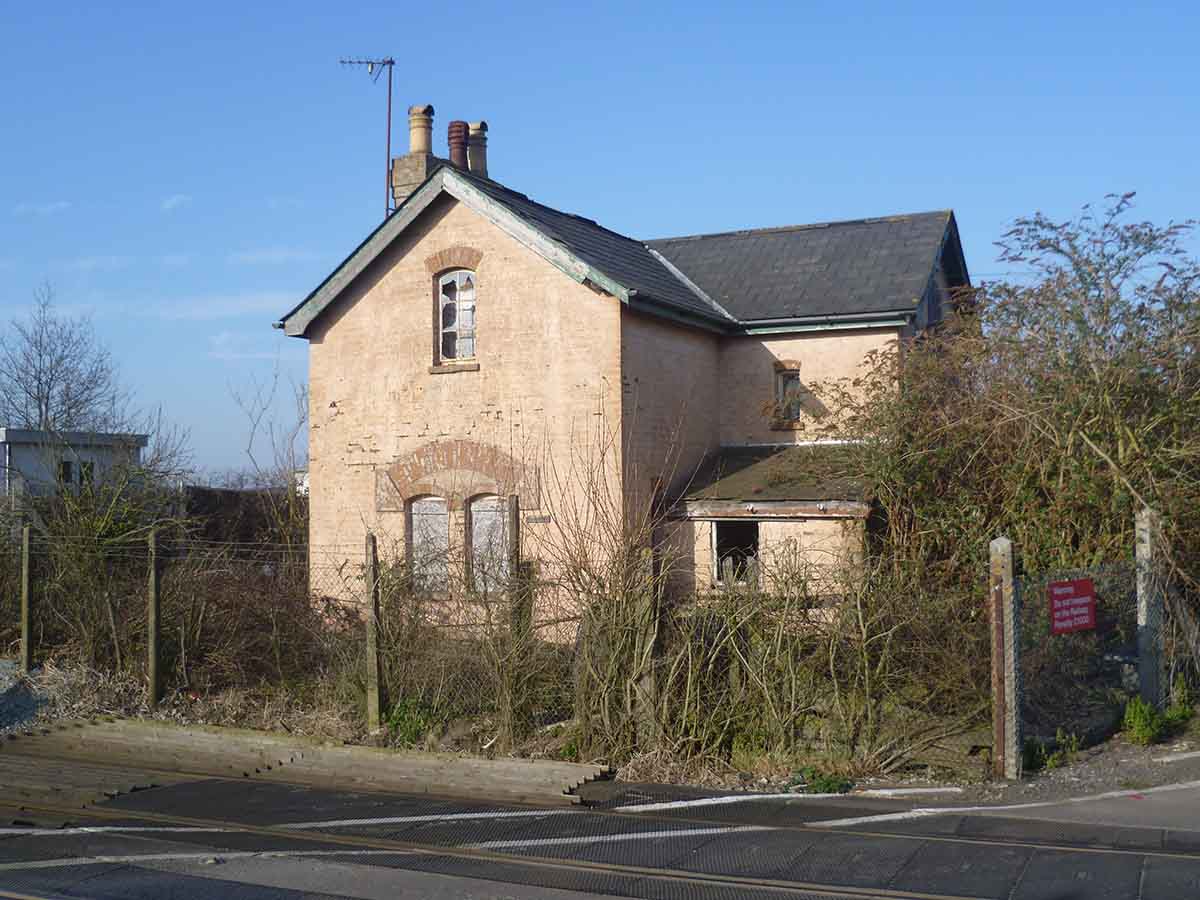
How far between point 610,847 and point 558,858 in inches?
18.2

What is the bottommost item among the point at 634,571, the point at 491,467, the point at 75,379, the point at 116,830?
the point at 116,830

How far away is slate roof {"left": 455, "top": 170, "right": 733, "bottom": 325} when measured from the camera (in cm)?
1744

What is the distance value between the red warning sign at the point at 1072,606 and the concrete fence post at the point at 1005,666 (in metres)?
0.91

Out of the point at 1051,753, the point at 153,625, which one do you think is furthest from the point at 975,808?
the point at 153,625

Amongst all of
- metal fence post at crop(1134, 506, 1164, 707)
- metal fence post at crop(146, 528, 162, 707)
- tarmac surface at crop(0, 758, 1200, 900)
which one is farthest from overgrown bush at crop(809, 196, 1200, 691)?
metal fence post at crop(146, 528, 162, 707)

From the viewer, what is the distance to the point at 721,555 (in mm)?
17469

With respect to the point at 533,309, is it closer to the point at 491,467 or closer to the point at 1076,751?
the point at 491,467

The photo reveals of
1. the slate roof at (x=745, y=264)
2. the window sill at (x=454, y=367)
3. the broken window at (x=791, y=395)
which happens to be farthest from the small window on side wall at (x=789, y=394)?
the window sill at (x=454, y=367)

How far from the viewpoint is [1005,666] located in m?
10.0

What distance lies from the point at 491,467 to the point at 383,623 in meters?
5.48

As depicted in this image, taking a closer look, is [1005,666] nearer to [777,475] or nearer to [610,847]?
[610,847]

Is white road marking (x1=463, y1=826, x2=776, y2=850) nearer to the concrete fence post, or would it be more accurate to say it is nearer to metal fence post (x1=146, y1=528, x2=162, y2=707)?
the concrete fence post

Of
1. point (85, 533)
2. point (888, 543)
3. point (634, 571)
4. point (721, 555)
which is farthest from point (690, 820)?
point (85, 533)

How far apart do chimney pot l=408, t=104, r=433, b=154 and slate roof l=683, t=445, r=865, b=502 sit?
346 inches
